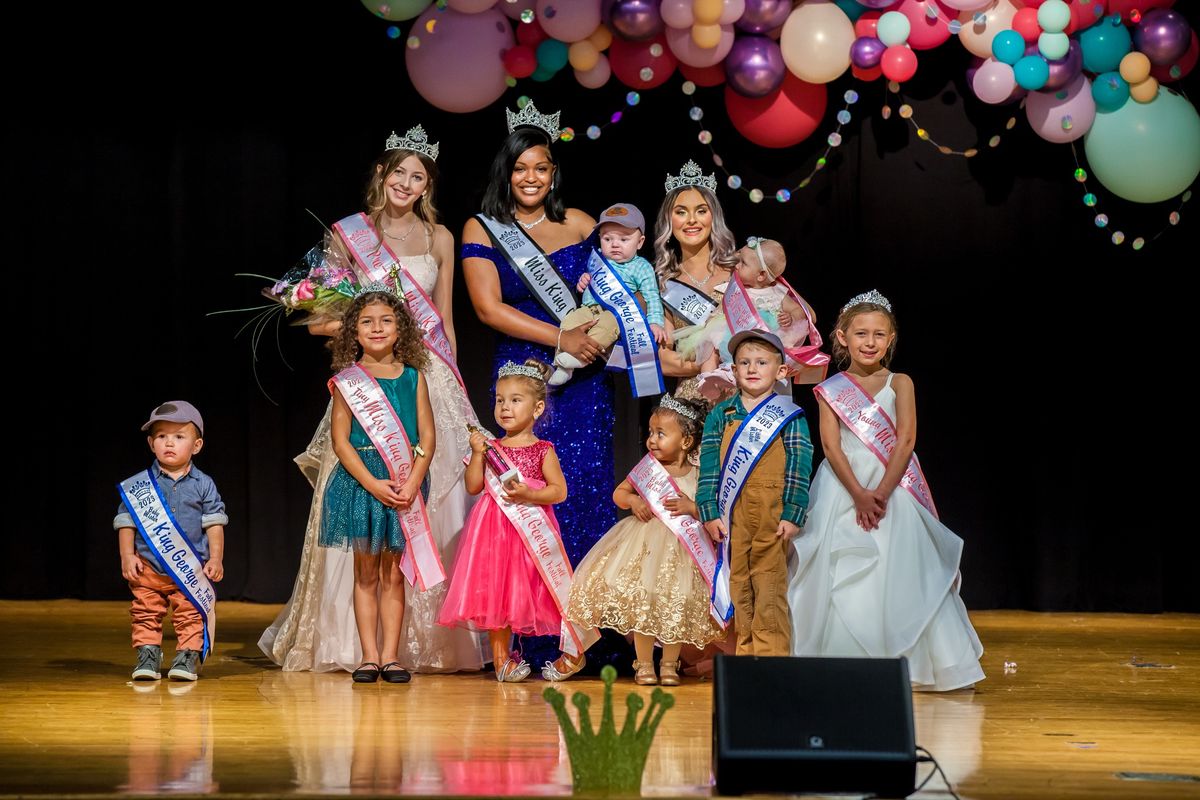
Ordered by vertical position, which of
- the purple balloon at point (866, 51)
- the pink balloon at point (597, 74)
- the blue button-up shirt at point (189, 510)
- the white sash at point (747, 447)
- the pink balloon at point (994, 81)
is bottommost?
the blue button-up shirt at point (189, 510)

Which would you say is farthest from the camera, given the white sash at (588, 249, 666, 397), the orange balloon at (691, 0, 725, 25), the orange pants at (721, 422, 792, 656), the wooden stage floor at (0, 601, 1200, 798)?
the orange balloon at (691, 0, 725, 25)

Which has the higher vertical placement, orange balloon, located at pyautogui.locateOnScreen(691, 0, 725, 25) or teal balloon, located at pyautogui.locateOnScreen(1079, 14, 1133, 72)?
orange balloon, located at pyautogui.locateOnScreen(691, 0, 725, 25)

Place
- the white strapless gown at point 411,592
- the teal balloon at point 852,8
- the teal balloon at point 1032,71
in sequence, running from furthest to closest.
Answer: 1. the teal balloon at point 852,8
2. the teal balloon at point 1032,71
3. the white strapless gown at point 411,592

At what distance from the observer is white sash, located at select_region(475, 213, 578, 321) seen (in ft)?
14.8

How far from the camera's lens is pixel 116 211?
5996 millimetres

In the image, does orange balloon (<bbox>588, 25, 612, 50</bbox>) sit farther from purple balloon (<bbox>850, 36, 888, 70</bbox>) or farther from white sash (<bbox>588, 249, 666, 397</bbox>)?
white sash (<bbox>588, 249, 666, 397</bbox>)

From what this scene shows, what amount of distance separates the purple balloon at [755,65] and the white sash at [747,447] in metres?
1.63

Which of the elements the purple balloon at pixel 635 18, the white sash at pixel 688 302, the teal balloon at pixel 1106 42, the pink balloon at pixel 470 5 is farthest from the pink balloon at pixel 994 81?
the pink balloon at pixel 470 5

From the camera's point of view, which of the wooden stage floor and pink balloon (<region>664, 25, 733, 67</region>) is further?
pink balloon (<region>664, 25, 733, 67</region>)

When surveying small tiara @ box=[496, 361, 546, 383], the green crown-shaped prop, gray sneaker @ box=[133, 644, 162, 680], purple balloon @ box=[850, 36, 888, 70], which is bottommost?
gray sneaker @ box=[133, 644, 162, 680]

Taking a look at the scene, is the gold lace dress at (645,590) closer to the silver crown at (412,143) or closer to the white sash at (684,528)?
the white sash at (684,528)

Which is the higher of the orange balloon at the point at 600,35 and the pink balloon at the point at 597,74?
the orange balloon at the point at 600,35

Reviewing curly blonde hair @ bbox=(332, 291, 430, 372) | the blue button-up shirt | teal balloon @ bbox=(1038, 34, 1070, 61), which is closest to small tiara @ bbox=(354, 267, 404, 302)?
curly blonde hair @ bbox=(332, 291, 430, 372)

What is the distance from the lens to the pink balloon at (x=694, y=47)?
5297 mm
